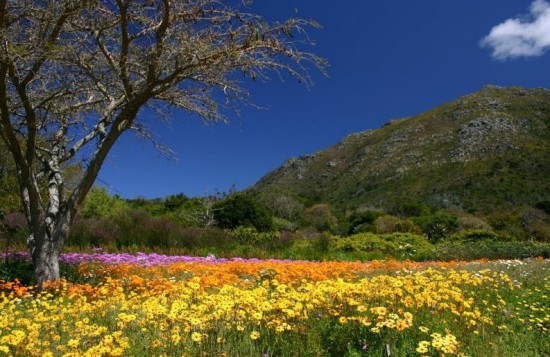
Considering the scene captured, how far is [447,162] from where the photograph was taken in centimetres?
6906

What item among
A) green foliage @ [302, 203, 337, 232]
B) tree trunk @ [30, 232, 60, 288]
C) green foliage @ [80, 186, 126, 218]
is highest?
green foliage @ [302, 203, 337, 232]

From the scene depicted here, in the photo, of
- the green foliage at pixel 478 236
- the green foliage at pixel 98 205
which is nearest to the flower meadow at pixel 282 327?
the green foliage at pixel 478 236

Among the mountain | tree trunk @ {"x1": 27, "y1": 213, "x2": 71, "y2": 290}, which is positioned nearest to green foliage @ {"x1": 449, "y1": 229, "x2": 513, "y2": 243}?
tree trunk @ {"x1": 27, "y1": 213, "x2": 71, "y2": 290}

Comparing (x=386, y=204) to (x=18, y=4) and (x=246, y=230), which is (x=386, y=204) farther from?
(x=18, y=4)

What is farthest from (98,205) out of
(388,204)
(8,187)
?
(388,204)

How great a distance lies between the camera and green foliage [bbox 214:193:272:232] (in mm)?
29375

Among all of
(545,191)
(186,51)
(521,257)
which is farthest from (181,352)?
(545,191)

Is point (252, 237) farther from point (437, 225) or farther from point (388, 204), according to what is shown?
point (388, 204)

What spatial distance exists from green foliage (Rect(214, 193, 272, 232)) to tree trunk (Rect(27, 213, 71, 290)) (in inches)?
740

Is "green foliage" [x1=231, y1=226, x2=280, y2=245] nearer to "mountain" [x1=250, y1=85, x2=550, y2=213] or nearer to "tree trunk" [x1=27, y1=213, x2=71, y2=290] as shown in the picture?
"tree trunk" [x1=27, y1=213, x2=71, y2=290]

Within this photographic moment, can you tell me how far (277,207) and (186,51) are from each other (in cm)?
3983

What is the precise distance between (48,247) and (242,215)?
19.8 metres

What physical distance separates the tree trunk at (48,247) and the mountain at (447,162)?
46.8 meters

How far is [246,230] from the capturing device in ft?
78.9
